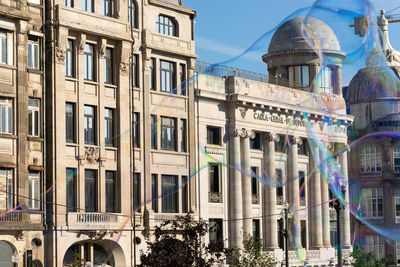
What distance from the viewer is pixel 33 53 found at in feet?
183

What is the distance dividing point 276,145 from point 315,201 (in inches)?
237

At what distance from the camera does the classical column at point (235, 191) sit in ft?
227

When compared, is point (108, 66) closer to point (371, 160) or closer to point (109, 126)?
point (109, 126)

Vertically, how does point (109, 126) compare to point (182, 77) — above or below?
below

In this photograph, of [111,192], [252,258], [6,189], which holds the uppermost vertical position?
[111,192]

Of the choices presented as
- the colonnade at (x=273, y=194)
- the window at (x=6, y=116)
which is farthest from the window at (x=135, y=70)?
the window at (x=6, y=116)

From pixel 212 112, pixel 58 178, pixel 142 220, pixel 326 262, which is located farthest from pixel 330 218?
pixel 58 178

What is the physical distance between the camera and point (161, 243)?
1946 inches

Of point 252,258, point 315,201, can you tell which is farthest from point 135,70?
point 315,201

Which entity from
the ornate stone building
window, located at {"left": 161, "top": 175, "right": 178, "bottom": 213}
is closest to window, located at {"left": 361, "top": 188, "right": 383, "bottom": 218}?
the ornate stone building

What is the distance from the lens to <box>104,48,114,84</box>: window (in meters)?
60.3

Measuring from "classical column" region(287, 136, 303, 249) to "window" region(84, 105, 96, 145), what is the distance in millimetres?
20629

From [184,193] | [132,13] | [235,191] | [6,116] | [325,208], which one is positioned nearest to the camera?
[6,116]

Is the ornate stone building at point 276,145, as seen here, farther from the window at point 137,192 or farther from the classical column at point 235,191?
the window at point 137,192
